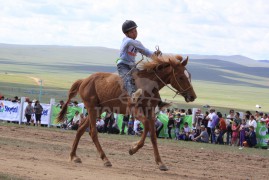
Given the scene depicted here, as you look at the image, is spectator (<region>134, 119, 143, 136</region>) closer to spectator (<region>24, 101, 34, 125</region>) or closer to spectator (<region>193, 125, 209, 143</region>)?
spectator (<region>193, 125, 209, 143</region>)

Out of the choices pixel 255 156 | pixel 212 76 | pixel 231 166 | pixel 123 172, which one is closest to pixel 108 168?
pixel 123 172

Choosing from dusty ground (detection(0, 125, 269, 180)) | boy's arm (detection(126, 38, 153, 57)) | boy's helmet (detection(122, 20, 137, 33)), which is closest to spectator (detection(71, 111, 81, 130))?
dusty ground (detection(0, 125, 269, 180))

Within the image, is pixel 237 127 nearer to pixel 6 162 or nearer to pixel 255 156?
pixel 255 156

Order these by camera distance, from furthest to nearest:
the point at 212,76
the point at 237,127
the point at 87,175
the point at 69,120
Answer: the point at 212,76 < the point at 69,120 < the point at 237,127 < the point at 87,175

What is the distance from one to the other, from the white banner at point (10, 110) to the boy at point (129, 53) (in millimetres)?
18008

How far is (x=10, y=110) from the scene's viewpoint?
30828 millimetres

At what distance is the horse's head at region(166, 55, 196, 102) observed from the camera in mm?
12883

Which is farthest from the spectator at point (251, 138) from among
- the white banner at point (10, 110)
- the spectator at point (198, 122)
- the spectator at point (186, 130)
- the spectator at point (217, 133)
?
the white banner at point (10, 110)

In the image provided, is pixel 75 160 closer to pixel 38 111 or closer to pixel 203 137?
pixel 203 137

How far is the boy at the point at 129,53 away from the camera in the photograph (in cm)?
1307

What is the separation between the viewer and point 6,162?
12234 millimetres

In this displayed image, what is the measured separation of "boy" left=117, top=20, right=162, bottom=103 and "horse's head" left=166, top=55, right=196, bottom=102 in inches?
20.8

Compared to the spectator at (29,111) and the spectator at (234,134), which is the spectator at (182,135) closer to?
Answer: the spectator at (234,134)

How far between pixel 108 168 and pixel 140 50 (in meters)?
2.44
